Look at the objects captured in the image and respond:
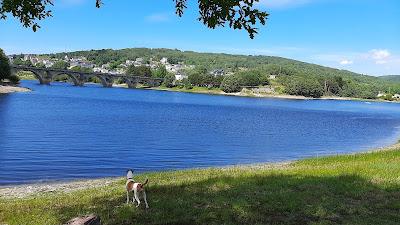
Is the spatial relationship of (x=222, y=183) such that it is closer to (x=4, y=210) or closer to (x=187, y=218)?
(x=187, y=218)

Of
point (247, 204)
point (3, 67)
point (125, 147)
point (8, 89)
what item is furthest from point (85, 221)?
point (8, 89)

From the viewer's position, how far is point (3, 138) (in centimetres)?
5119

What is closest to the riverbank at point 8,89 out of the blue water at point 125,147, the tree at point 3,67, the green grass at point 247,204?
the tree at point 3,67

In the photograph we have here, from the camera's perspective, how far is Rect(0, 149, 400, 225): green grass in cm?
1385

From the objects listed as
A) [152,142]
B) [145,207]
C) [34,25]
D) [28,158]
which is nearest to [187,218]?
[145,207]

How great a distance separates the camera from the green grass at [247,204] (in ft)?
45.4

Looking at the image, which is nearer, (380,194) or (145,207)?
(145,207)

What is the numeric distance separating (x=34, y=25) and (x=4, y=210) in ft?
23.2

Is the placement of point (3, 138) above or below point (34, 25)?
below

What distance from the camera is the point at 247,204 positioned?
15.6 m

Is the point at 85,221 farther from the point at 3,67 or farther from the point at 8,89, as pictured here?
the point at 8,89

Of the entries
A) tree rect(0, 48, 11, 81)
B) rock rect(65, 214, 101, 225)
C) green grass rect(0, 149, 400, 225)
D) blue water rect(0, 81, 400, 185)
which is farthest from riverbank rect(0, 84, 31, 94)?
rock rect(65, 214, 101, 225)

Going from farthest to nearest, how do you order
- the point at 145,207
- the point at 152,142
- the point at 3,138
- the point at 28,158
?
the point at 152,142 → the point at 3,138 → the point at 28,158 → the point at 145,207

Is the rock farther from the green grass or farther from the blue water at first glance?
the blue water
